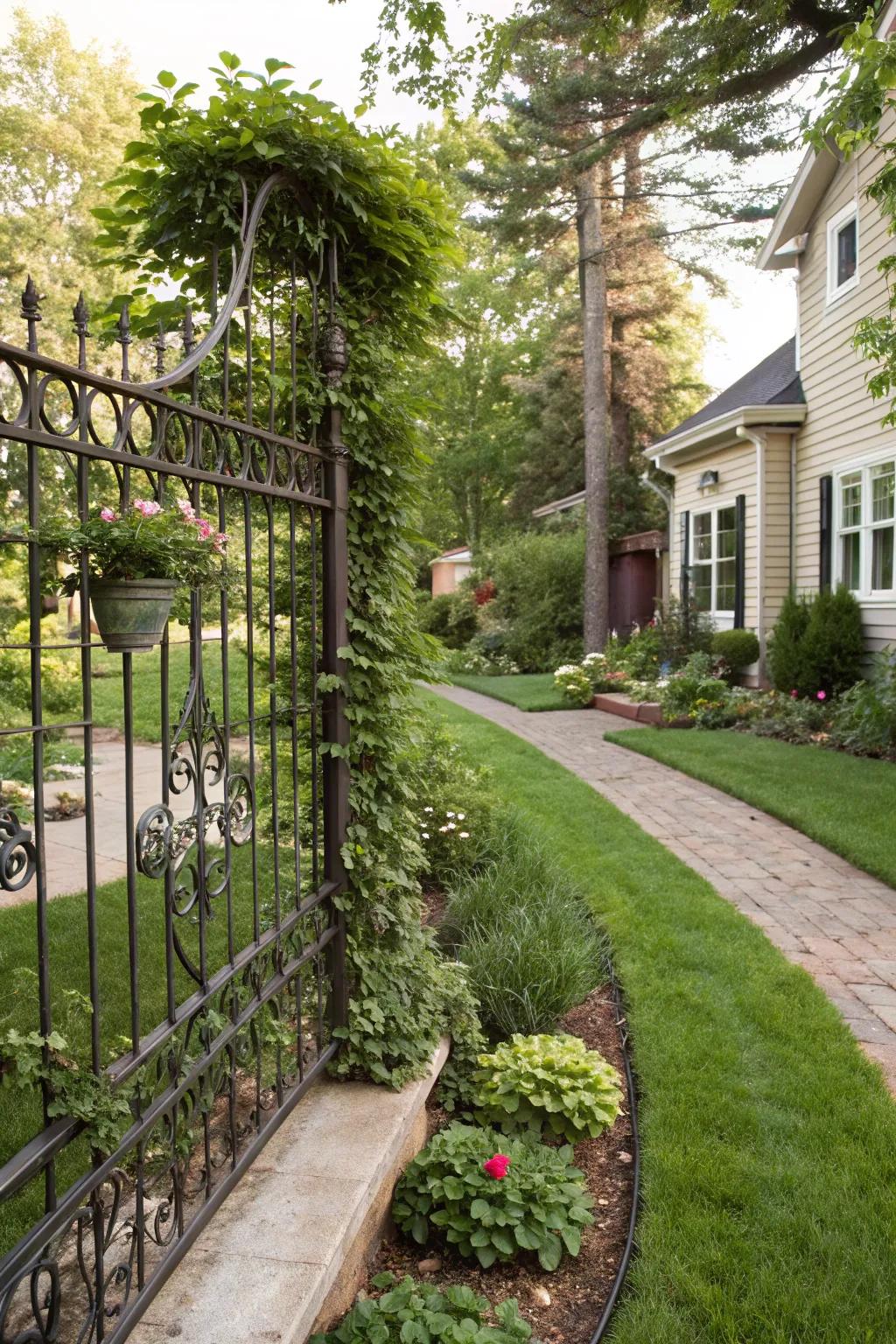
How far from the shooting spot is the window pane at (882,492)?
9.62 meters

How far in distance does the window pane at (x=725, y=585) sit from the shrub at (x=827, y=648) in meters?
2.37

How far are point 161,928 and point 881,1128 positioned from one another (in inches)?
120

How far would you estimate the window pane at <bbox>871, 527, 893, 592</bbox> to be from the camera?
968 cm

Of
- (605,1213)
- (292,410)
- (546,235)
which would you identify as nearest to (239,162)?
(292,410)

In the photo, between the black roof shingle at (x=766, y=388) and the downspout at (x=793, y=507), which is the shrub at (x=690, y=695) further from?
the black roof shingle at (x=766, y=388)

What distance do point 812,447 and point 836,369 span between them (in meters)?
0.96

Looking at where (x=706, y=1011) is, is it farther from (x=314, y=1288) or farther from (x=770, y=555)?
(x=770, y=555)

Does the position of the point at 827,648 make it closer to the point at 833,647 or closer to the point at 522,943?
the point at 833,647

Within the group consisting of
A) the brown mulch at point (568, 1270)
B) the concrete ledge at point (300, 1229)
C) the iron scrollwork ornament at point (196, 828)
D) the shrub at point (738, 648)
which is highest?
the shrub at point (738, 648)

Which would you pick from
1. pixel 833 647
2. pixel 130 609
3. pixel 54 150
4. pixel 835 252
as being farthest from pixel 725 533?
pixel 54 150

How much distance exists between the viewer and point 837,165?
409 inches

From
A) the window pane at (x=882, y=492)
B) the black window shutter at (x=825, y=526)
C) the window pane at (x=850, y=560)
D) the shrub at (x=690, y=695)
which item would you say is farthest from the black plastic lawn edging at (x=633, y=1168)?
the black window shutter at (x=825, y=526)

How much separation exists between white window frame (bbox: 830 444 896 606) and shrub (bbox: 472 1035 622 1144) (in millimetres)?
7706

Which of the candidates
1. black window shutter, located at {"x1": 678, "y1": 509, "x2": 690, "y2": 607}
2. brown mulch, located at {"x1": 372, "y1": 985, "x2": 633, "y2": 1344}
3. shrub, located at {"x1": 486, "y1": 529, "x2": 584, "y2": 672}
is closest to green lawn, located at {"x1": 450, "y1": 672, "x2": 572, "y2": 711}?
shrub, located at {"x1": 486, "y1": 529, "x2": 584, "y2": 672}
